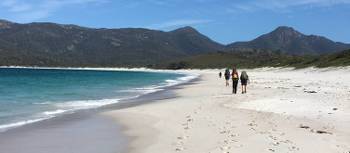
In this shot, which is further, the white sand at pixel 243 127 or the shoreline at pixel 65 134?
the shoreline at pixel 65 134

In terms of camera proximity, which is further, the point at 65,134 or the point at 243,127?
the point at 65,134

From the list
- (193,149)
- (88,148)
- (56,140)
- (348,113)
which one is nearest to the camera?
(193,149)

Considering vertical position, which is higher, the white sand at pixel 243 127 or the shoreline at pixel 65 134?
Result: the white sand at pixel 243 127

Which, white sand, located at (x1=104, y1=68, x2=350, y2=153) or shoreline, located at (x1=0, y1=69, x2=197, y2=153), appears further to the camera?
shoreline, located at (x1=0, y1=69, x2=197, y2=153)

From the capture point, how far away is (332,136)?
13484 millimetres

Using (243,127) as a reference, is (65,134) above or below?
below

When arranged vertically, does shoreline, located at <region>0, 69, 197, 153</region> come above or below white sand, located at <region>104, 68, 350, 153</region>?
below

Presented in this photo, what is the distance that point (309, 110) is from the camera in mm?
20125

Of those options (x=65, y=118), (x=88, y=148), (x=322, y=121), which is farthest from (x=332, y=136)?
(x=65, y=118)

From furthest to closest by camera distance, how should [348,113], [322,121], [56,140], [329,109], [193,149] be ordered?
[329,109] → [348,113] → [322,121] → [56,140] → [193,149]

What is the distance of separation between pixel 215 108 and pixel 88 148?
10.3 metres

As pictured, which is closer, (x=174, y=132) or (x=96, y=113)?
(x=174, y=132)

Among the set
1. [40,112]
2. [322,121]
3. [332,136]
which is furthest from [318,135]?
[40,112]

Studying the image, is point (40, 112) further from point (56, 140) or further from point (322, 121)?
point (322, 121)
